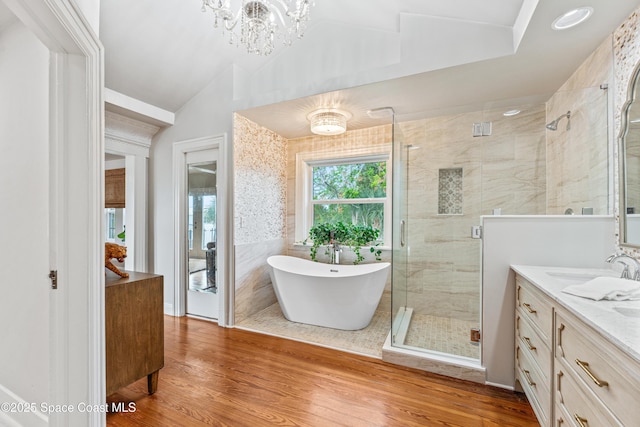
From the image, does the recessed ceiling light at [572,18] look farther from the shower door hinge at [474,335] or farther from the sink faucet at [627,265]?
the shower door hinge at [474,335]

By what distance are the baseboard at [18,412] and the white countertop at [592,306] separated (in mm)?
2306

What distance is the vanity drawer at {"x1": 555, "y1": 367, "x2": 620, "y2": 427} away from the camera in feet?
2.80

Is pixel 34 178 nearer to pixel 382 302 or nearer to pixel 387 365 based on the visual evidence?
pixel 387 365

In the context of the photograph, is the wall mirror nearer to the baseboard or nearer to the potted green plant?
the potted green plant

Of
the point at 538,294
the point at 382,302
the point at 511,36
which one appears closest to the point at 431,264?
the point at 382,302

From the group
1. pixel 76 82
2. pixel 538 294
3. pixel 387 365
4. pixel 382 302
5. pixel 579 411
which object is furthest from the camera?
pixel 382 302

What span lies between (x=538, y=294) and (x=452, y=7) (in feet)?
6.42

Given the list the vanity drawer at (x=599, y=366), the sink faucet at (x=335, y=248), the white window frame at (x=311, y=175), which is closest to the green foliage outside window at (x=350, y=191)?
the white window frame at (x=311, y=175)

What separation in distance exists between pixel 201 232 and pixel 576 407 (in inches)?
132

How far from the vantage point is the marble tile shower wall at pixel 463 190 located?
2281mm

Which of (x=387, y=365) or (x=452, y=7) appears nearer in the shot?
(x=452, y=7)

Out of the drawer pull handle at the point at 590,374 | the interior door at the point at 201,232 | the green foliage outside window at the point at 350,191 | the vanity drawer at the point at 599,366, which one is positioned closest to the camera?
A: the vanity drawer at the point at 599,366

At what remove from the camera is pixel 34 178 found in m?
1.33

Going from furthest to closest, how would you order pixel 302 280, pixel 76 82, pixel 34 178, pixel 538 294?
pixel 302 280
pixel 538 294
pixel 34 178
pixel 76 82
